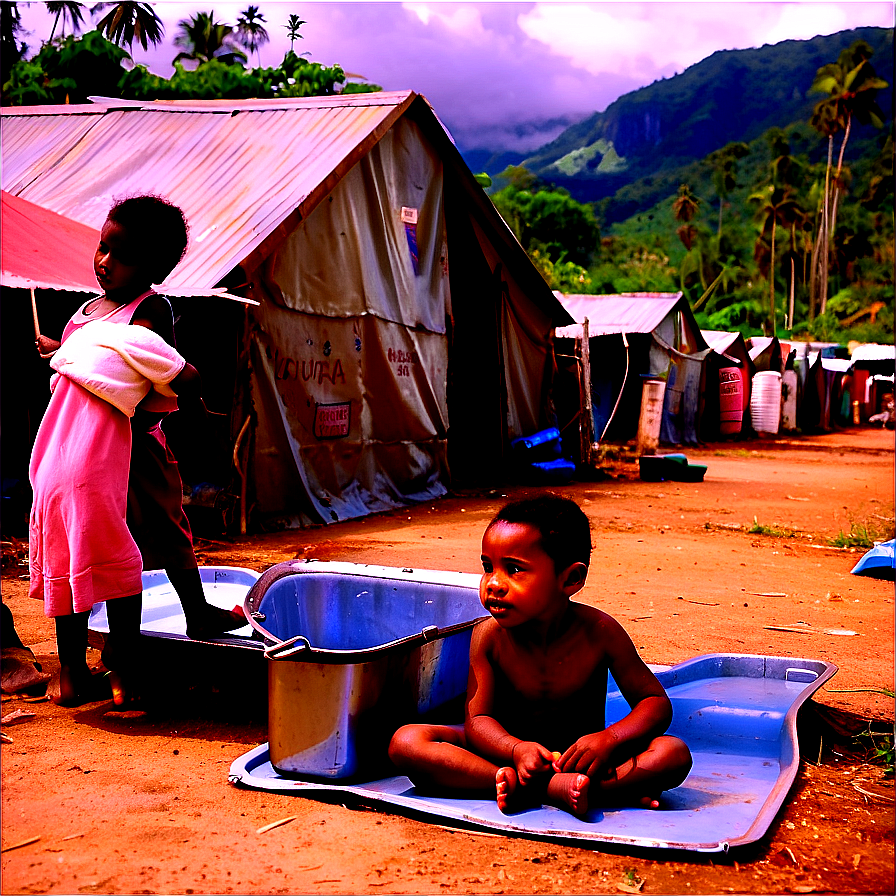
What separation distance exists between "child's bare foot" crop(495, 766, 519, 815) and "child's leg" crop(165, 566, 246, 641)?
1311 mm

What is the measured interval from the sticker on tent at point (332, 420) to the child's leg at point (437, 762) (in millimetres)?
5828

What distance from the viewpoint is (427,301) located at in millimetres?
10086

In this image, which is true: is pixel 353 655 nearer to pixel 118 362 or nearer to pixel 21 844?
pixel 21 844

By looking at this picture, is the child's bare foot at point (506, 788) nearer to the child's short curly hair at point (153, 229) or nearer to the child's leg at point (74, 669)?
the child's leg at point (74, 669)

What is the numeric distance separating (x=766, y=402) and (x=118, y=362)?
77.1ft

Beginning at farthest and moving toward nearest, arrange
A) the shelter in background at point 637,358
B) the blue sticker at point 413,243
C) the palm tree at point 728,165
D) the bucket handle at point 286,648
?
the palm tree at point 728,165 → the shelter in background at point 637,358 → the blue sticker at point 413,243 → the bucket handle at point 286,648

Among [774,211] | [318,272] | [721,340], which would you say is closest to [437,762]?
[318,272]

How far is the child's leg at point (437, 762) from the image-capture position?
249 cm

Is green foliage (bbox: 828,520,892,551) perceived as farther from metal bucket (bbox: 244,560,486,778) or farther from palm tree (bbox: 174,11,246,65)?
palm tree (bbox: 174,11,246,65)

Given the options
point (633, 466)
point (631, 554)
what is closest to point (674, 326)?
point (633, 466)

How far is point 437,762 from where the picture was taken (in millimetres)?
2510

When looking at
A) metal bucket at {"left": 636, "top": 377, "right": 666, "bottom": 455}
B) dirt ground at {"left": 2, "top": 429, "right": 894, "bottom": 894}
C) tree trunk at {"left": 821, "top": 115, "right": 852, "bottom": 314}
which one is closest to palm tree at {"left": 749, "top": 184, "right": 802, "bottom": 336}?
tree trunk at {"left": 821, "top": 115, "right": 852, "bottom": 314}

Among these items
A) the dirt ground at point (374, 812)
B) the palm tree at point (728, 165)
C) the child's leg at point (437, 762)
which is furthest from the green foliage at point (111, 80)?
the palm tree at point (728, 165)

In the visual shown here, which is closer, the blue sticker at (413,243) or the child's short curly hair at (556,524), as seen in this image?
the child's short curly hair at (556,524)
